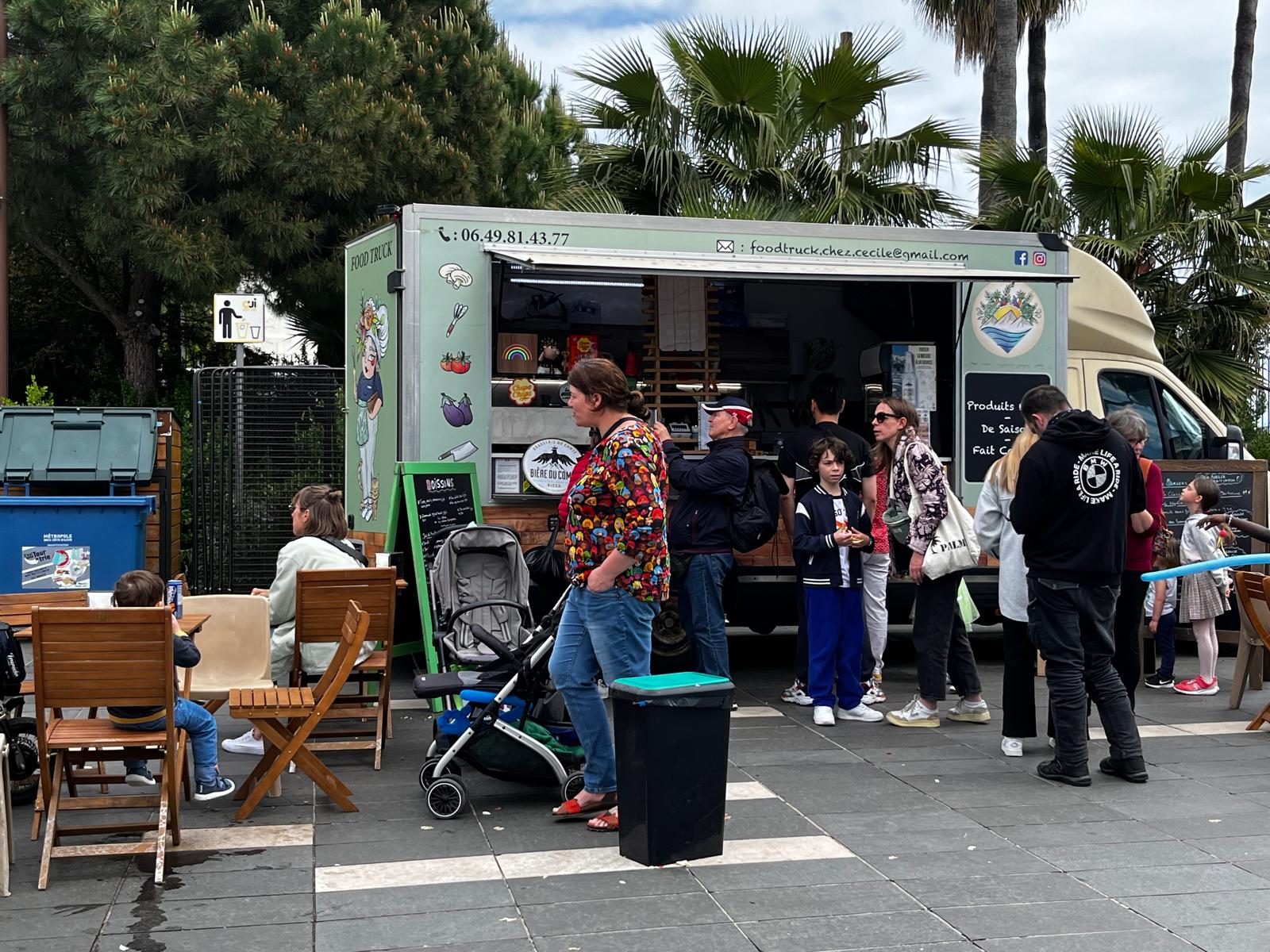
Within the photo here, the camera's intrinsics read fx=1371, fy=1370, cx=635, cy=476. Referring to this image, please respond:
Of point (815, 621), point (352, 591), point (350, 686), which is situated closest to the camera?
point (352, 591)

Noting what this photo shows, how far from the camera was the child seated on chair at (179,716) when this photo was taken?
17.4 feet

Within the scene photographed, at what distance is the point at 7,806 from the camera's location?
197 inches

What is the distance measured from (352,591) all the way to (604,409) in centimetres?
206

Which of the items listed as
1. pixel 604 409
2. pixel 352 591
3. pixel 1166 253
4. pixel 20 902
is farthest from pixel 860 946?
pixel 1166 253

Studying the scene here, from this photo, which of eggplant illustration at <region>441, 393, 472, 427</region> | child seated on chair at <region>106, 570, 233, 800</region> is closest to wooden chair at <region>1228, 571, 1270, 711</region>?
eggplant illustration at <region>441, 393, 472, 427</region>

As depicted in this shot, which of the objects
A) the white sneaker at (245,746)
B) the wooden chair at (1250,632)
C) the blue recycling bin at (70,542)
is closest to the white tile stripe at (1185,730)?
the wooden chair at (1250,632)

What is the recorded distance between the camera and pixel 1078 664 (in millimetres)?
6316

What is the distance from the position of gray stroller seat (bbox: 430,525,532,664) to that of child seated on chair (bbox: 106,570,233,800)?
6.38ft

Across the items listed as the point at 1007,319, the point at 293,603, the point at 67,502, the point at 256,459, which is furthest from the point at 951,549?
the point at 256,459

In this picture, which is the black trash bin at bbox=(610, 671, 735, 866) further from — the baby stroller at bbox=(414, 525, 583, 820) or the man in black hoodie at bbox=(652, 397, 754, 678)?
the man in black hoodie at bbox=(652, 397, 754, 678)

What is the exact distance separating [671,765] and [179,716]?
210cm

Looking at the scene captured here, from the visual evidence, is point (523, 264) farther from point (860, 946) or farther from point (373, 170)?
point (373, 170)

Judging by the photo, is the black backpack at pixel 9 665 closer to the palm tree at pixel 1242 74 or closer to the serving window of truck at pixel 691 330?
the serving window of truck at pixel 691 330

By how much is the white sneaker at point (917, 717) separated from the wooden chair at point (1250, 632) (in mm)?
1925
